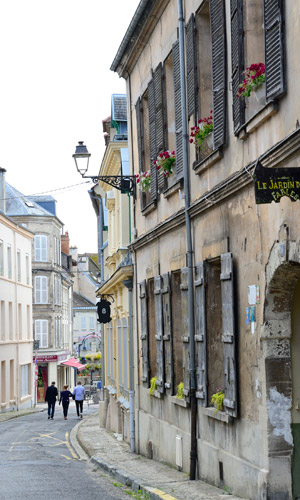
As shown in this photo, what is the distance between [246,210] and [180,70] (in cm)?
353

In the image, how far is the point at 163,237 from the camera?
47.2 ft

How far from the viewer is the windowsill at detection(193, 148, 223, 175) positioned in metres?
10.5

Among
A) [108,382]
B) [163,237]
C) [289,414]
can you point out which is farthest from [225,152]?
[108,382]

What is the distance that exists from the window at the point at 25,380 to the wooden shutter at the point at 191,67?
3683 centimetres

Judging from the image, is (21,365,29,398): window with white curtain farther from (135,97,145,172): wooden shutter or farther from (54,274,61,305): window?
(135,97,145,172): wooden shutter

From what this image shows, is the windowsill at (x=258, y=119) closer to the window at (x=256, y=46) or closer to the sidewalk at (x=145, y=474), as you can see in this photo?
the window at (x=256, y=46)

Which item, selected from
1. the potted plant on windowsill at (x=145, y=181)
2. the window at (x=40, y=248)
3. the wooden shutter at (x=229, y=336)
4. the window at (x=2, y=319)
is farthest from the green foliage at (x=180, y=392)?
the window at (x=40, y=248)

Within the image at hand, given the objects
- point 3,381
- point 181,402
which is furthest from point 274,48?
point 3,381

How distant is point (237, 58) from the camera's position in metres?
9.37

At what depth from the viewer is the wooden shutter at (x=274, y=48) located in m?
7.87

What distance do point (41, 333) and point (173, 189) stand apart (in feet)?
151

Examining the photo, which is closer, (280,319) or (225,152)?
(280,319)

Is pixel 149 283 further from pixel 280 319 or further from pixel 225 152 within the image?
pixel 280 319

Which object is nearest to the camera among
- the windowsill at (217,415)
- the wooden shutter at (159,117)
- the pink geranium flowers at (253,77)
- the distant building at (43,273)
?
the pink geranium flowers at (253,77)
